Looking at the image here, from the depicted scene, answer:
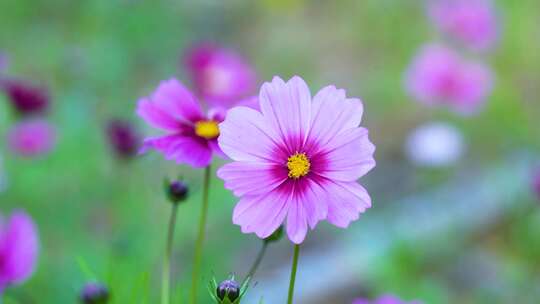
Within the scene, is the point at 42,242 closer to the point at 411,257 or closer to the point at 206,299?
the point at 206,299

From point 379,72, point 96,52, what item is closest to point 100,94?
point 96,52

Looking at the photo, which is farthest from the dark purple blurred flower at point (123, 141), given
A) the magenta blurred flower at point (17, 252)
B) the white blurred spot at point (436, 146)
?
the white blurred spot at point (436, 146)

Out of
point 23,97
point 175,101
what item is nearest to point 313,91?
point 23,97

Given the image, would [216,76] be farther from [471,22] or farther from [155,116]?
[155,116]

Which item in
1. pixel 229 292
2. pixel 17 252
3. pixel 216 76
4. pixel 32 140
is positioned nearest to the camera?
pixel 229 292

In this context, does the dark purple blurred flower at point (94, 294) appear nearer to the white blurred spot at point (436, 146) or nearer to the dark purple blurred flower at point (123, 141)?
the dark purple blurred flower at point (123, 141)

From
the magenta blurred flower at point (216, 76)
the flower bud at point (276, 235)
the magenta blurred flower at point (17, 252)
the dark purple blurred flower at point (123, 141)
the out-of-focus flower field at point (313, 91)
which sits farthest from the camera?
the magenta blurred flower at point (216, 76)
